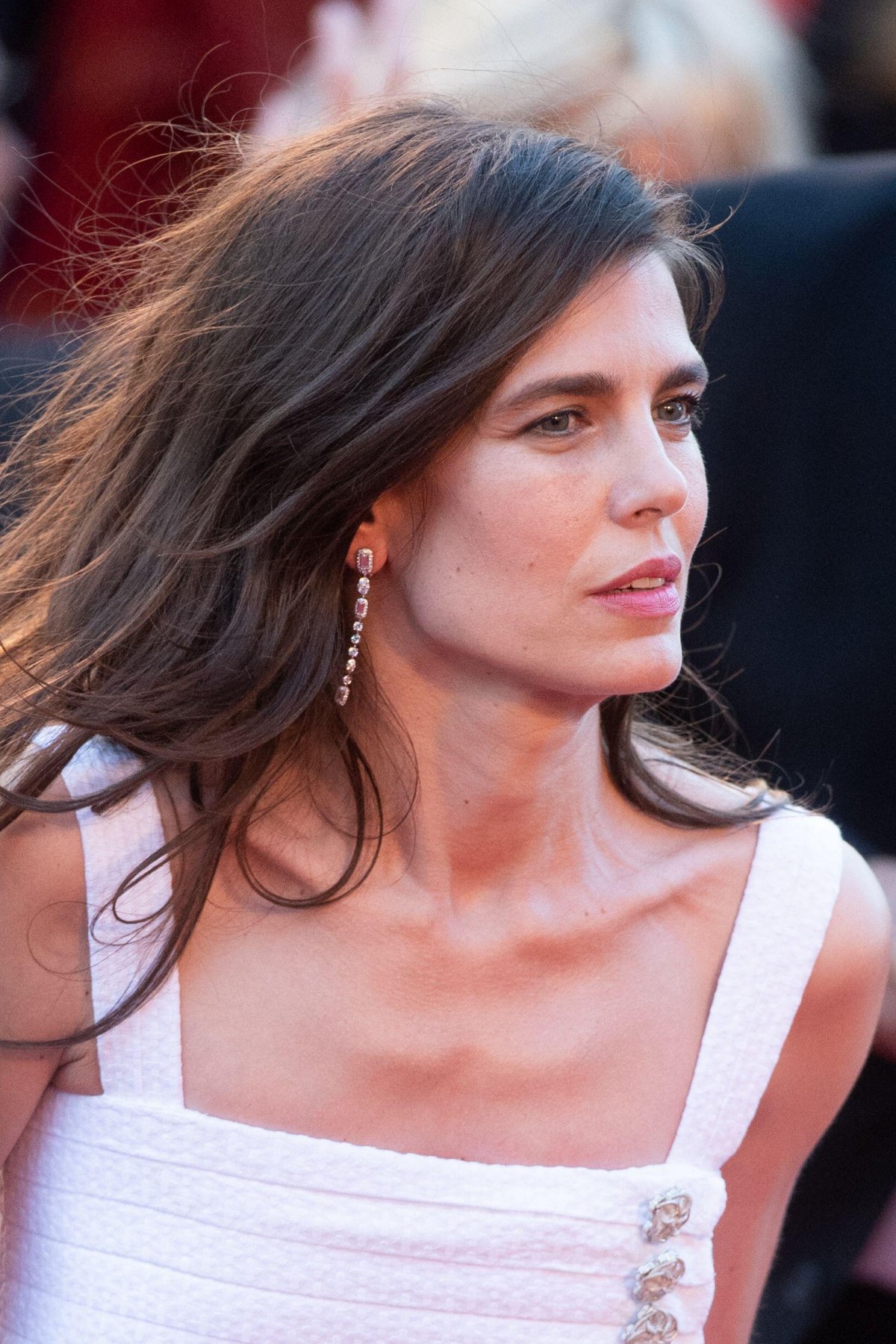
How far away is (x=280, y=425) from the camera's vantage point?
162 centimetres

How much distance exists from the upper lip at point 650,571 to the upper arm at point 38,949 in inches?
23.7

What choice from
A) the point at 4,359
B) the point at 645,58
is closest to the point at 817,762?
the point at 645,58

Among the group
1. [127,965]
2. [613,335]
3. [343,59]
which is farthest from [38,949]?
[343,59]

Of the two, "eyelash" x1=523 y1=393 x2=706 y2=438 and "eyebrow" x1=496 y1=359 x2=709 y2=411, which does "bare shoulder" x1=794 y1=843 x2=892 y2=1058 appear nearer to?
"eyelash" x1=523 y1=393 x2=706 y2=438

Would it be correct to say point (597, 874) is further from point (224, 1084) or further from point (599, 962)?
point (224, 1084)

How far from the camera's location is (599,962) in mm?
1804

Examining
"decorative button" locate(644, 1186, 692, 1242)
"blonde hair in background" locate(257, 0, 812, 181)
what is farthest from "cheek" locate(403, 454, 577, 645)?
"blonde hair in background" locate(257, 0, 812, 181)

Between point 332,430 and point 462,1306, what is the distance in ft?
2.87

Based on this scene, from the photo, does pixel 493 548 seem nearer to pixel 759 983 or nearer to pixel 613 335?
pixel 613 335

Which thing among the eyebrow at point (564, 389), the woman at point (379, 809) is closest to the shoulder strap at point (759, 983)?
the woman at point (379, 809)


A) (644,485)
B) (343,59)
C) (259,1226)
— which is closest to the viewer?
(644,485)

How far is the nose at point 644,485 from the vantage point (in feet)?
4.99

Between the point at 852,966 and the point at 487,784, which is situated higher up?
the point at 487,784

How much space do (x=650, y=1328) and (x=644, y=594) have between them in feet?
2.47
